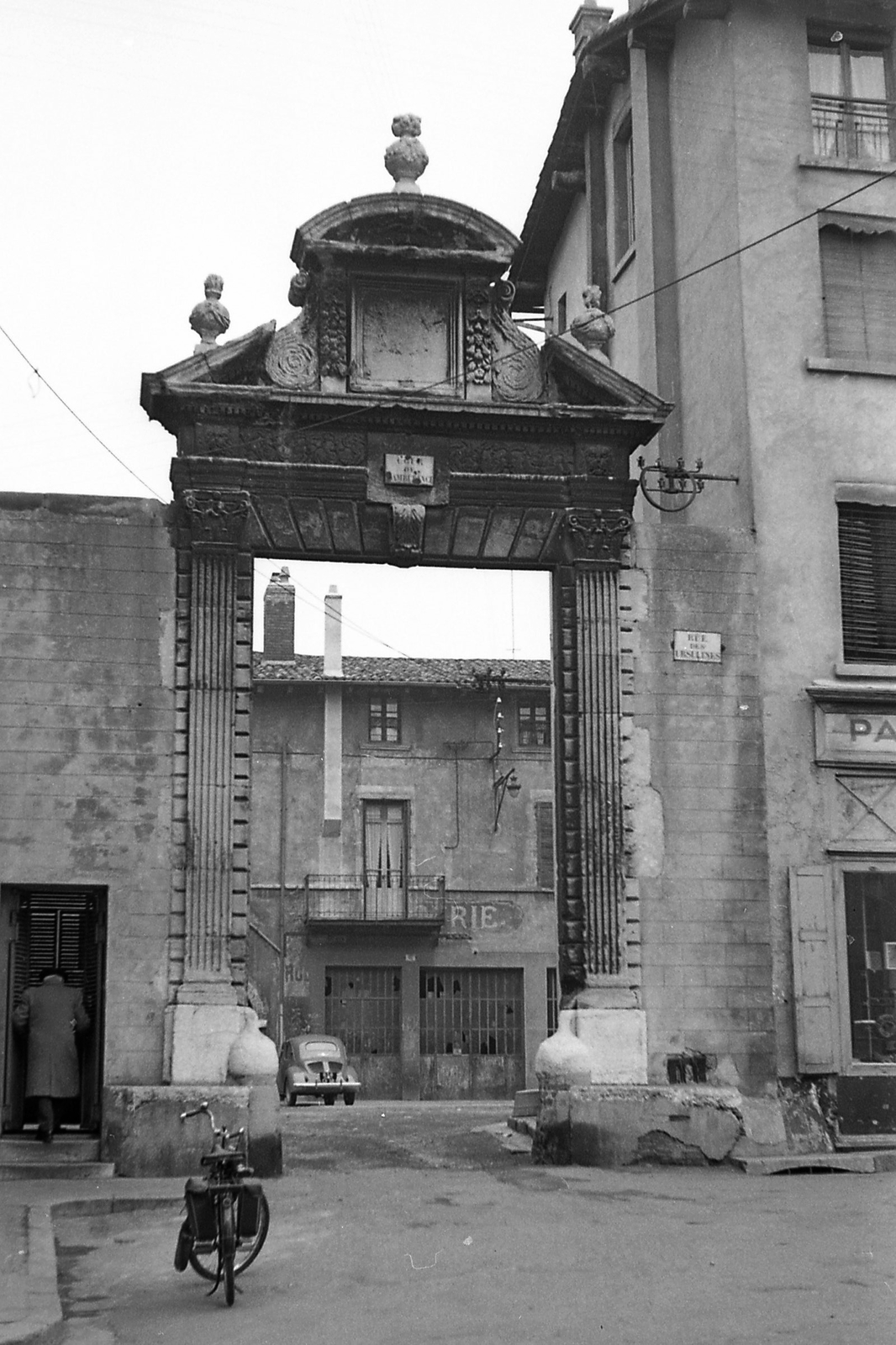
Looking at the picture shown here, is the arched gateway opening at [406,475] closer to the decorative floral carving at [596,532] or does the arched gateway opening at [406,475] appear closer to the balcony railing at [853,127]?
the decorative floral carving at [596,532]

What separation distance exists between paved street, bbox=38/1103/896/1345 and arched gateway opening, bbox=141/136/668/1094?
2.83 meters

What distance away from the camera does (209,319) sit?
16453 mm

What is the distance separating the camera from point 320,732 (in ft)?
129

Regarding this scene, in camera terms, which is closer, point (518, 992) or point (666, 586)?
point (666, 586)

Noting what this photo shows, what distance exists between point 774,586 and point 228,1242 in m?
9.90

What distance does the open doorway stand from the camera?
15.4m

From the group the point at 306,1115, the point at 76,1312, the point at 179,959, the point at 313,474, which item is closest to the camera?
the point at 76,1312

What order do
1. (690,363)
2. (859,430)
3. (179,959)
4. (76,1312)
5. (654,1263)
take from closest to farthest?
(76,1312)
(654,1263)
(179,959)
(859,430)
(690,363)

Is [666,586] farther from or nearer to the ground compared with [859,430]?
nearer to the ground

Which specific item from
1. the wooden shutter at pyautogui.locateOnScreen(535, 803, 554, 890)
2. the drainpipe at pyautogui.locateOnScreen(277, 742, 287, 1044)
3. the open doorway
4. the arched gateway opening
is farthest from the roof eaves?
the wooden shutter at pyautogui.locateOnScreen(535, 803, 554, 890)

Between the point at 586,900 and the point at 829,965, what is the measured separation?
2.46m

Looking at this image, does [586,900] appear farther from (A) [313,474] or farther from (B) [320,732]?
(B) [320,732]

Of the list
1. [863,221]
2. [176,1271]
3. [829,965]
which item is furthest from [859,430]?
[176,1271]

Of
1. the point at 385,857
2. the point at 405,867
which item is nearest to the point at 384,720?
the point at 385,857
